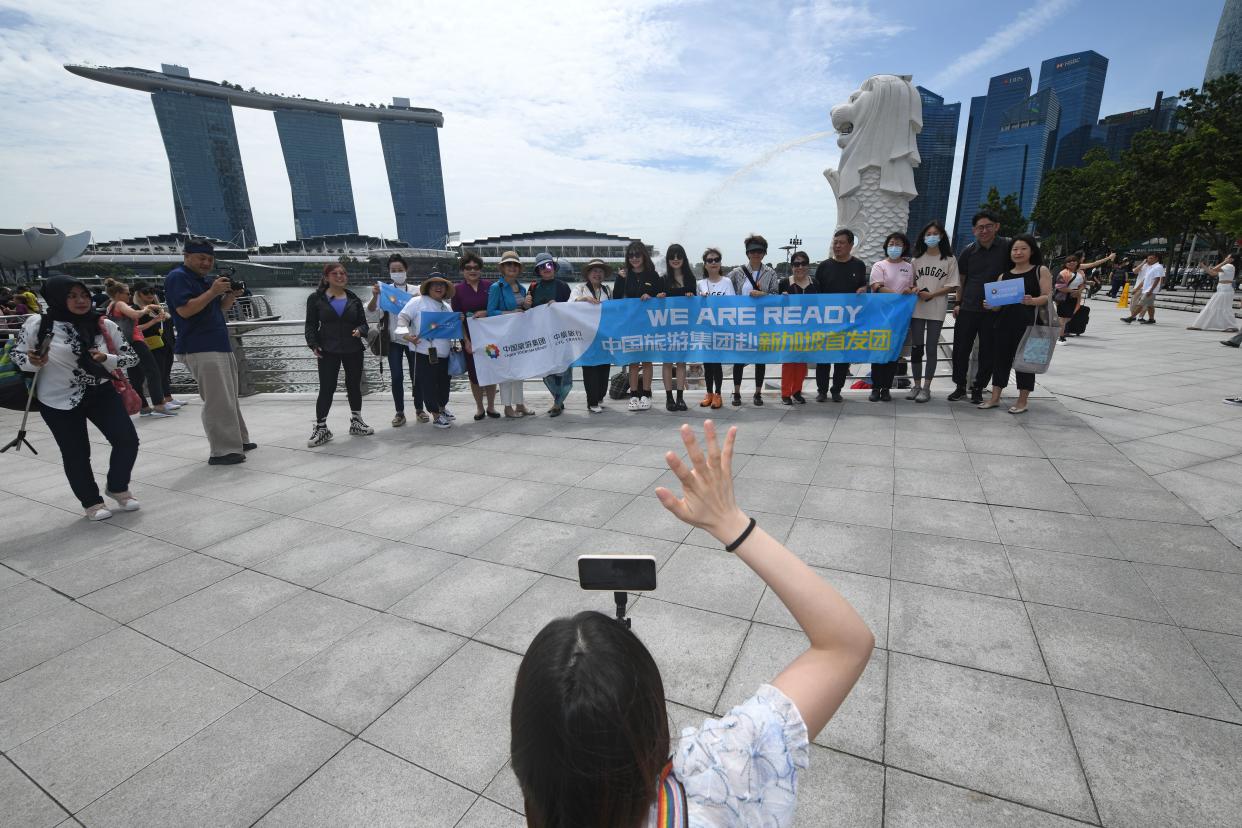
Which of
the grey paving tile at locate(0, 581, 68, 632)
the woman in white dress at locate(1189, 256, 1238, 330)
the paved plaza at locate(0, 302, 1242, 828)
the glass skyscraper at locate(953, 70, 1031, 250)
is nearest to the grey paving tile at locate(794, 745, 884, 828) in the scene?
the paved plaza at locate(0, 302, 1242, 828)

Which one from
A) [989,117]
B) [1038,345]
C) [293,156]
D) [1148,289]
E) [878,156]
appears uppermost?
[989,117]

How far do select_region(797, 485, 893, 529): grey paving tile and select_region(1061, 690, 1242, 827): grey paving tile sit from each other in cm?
167

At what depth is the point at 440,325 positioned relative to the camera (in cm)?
691

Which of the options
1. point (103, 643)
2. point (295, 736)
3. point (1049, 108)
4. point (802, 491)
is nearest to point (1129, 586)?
point (802, 491)

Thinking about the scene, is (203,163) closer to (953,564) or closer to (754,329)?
(754,329)

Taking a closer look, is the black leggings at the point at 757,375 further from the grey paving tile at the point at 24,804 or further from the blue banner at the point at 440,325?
the grey paving tile at the point at 24,804

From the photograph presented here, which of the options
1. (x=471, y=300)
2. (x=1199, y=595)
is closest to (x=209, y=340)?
(x=471, y=300)

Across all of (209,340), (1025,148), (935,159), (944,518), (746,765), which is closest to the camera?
(746,765)

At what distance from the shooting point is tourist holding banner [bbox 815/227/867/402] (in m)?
6.89

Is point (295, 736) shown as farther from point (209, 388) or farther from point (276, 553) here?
point (209, 388)

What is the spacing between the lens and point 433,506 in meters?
4.49

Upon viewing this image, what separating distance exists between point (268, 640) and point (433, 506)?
173 centimetres

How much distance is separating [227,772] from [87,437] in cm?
377

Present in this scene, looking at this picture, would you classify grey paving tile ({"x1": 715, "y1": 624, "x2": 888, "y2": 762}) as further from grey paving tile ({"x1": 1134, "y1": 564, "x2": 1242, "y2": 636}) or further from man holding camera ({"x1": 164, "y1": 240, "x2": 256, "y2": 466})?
man holding camera ({"x1": 164, "y1": 240, "x2": 256, "y2": 466})
